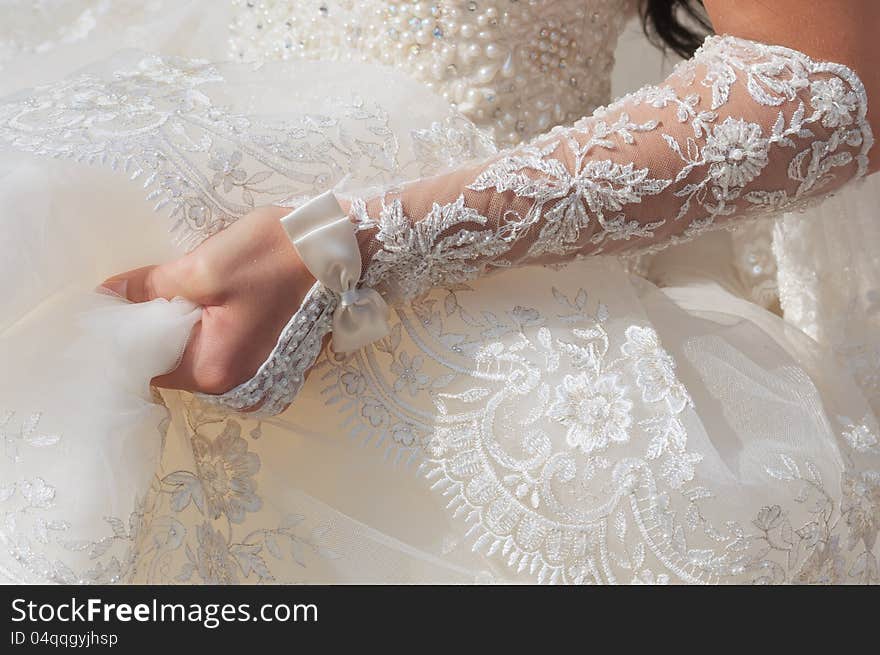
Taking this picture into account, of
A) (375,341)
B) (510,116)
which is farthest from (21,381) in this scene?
(510,116)

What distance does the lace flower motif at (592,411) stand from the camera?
65 cm

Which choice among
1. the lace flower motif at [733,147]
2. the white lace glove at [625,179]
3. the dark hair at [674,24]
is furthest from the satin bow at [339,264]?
the dark hair at [674,24]

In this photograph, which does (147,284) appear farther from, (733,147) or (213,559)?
(733,147)

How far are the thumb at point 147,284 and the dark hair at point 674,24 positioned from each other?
0.55 meters

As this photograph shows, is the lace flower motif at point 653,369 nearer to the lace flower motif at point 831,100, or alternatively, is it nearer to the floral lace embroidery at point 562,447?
the floral lace embroidery at point 562,447

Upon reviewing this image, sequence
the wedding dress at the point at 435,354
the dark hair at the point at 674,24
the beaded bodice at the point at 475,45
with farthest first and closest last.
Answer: the dark hair at the point at 674,24 < the beaded bodice at the point at 475,45 < the wedding dress at the point at 435,354

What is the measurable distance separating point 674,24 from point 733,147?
39 cm

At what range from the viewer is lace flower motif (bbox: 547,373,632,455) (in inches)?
25.4

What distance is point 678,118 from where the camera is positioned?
676mm

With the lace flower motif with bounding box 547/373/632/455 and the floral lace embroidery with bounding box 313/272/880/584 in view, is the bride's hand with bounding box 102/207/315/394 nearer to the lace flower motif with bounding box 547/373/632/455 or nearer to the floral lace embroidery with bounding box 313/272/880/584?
the floral lace embroidery with bounding box 313/272/880/584

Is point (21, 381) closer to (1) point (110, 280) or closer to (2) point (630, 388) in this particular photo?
(1) point (110, 280)

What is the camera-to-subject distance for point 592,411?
0.65m

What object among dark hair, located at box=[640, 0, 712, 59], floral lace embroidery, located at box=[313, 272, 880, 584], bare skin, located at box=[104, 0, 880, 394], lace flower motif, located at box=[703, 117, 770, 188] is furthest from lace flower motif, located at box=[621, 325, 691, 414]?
dark hair, located at box=[640, 0, 712, 59]

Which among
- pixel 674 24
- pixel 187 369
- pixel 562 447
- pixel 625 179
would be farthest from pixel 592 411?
pixel 674 24
